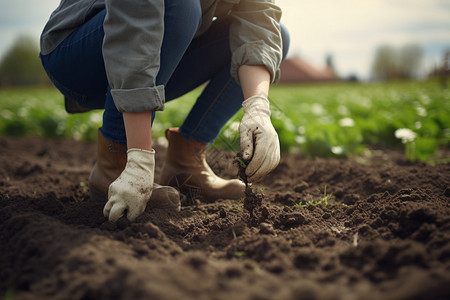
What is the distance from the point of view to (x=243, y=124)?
1.48 metres

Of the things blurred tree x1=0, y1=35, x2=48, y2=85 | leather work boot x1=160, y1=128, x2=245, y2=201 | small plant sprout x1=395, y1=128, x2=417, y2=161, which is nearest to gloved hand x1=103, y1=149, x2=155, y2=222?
leather work boot x1=160, y1=128, x2=245, y2=201

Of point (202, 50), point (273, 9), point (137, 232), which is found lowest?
point (137, 232)

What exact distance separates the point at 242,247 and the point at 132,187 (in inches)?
19.0

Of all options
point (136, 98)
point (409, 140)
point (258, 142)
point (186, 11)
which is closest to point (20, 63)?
point (409, 140)

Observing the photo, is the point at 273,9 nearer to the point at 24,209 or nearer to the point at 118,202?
the point at 118,202

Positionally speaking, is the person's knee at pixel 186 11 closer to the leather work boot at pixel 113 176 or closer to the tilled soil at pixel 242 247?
the leather work boot at pixel 113 176

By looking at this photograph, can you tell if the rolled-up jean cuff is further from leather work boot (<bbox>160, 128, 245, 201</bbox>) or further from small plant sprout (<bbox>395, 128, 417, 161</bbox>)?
small plant sprout (<bbox>395, 128, 417, 161</bbox>)

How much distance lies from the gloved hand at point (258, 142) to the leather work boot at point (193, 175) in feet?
1.41

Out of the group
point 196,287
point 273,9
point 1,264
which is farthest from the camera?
point 273,9

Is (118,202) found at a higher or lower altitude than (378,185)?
higher

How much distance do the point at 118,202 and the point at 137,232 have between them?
155 mm

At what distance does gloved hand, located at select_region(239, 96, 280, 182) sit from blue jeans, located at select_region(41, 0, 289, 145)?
0.40 m

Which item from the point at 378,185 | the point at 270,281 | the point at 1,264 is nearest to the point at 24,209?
the point at 1,264

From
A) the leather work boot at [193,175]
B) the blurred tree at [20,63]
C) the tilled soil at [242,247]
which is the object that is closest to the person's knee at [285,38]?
the leather work boot at [193,175]
